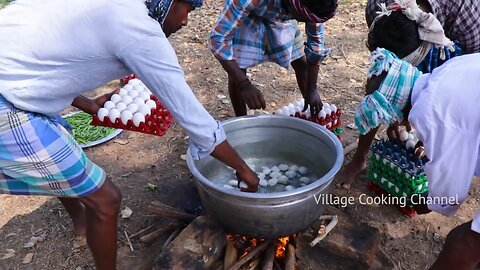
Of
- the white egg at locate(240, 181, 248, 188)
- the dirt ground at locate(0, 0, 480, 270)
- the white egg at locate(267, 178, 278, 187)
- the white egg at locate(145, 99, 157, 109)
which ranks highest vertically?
the white egg at locate(240, 181, 248, 188)

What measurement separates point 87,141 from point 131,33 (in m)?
1.96

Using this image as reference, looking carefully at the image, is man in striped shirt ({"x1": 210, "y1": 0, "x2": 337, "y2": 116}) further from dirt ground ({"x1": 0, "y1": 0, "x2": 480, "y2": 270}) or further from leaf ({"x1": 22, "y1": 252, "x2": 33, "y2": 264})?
leaf ({"x1": 22, "y1": 252, "x2": 33, "y2": 264})

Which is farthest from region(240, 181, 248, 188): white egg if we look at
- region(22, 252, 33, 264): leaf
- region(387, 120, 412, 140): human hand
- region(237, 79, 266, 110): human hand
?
region(22, 252, 33, 264): leaf

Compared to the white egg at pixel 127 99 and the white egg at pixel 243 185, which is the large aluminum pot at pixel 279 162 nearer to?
the white egg at pixel 243 185

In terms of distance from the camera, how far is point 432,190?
1.65 m

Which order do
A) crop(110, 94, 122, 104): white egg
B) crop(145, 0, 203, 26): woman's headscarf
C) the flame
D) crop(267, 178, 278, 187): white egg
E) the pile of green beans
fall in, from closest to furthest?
crop(145, 0, 203, 26): woman's headscarf, the flame, crop(267, 178, 278, 187): white egg, crop(110, 94, 122, 104): white egg, the pile of green beans

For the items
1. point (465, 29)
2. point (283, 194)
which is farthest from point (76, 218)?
point (465, 29)

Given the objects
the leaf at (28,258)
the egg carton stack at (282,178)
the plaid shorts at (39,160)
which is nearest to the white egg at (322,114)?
the egg carton stack at (282,178)

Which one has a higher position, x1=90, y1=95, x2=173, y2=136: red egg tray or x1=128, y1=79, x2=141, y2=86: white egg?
x1=90, y1=95, x2=173, y2=136: red egg tray

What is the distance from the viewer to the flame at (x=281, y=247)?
2.27 m

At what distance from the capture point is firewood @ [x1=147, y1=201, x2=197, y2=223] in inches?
96.0

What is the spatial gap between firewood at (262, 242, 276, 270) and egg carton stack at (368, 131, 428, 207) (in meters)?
0.76

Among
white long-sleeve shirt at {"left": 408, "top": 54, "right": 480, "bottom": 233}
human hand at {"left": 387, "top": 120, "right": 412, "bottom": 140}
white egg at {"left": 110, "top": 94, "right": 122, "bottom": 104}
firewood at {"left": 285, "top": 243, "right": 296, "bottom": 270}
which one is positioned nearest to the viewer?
white long-sleeve shirt at {"left": 408, "top": 54, "right": 480, "bottom": 233}

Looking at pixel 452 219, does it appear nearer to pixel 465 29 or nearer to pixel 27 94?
pixel 465 29
